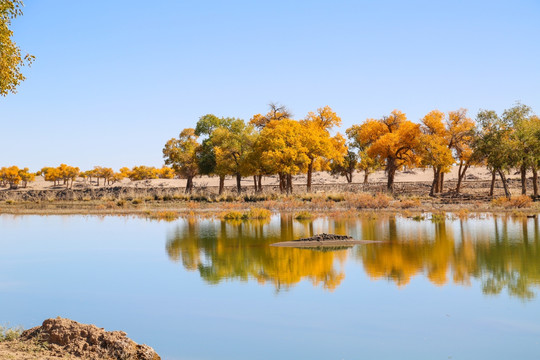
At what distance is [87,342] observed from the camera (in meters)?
8.64

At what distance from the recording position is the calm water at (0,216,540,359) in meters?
9.66

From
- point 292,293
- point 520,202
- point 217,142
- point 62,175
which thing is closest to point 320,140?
point 217,142

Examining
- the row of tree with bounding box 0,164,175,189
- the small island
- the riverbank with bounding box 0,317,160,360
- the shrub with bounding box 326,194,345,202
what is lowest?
the small island

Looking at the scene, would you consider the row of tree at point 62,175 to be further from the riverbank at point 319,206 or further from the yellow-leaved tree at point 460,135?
the yellow-leaved tree at point 460,135

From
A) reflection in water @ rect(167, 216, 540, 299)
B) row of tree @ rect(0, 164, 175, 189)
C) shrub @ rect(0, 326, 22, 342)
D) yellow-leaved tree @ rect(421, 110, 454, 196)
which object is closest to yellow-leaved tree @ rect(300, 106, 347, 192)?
yellow-leaved tree @ rect(421, 110, 454, 196)

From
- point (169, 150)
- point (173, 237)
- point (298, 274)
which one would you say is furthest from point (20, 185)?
point (298, 274)

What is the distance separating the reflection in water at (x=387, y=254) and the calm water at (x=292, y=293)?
59 mm

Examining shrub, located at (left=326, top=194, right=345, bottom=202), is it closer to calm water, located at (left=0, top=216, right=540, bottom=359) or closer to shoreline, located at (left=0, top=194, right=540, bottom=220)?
shoreline, located at (left=0, top=194, right=540, bottom=220)

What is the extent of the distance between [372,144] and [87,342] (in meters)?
52.7

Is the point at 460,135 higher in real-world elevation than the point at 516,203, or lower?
higher

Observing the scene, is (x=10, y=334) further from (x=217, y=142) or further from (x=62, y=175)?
(x=62, y=175)

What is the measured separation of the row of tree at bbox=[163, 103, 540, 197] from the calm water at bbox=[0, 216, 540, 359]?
2308 centimetres

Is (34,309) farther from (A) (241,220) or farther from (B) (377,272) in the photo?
(A) (241,220)

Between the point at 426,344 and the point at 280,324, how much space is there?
2.71 m
